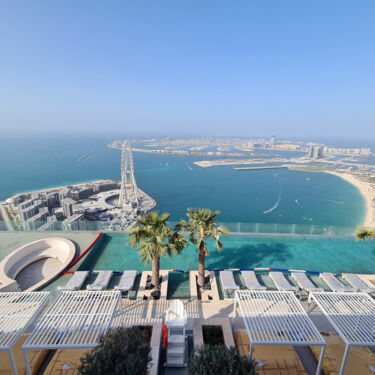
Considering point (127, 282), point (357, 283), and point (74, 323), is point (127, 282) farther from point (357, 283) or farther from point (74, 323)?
point (357, 283)

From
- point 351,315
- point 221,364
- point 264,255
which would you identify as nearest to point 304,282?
point 264,255

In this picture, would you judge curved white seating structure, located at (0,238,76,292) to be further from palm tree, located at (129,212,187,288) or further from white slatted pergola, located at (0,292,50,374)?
palm tree, located at (129,212,187,288)

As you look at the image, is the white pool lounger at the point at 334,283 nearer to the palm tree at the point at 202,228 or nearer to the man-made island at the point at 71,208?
the palm tree at the point at 202,228

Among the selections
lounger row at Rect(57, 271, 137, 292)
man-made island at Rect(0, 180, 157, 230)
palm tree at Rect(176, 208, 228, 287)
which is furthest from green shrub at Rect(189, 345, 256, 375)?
man-made island at Rect(0, 180, 157, 230)

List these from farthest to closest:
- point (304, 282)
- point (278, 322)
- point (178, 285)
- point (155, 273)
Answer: point (178, 285) → point (304, 282) → point (155, 273) → point (278, 322)

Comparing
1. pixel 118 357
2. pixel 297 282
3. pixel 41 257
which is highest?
pixel 118 357

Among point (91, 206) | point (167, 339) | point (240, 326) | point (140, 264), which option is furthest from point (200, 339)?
point (91, 206)

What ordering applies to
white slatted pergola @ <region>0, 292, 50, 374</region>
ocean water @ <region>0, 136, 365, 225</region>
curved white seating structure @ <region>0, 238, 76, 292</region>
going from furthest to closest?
ocean water @ <region>0, 136, 365, 225</region>, curved white seating structure @ <region>0, 238, 76, 292</region>, white slatted pergola @ <region>0, 292, 50, 374</region>
